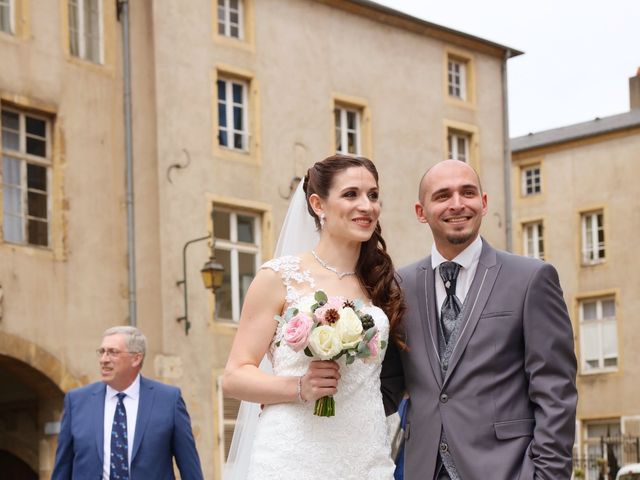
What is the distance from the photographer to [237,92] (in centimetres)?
2498

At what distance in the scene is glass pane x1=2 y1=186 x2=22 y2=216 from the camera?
20.9 meters

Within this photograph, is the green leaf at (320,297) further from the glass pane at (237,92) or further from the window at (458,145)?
the window at (458,145)

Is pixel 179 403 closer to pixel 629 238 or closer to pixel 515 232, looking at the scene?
pixel 629 238

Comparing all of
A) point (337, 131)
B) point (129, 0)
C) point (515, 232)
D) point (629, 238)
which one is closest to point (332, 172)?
point (129, 0)

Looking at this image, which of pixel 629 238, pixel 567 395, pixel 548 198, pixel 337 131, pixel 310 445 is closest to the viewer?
pixel 567 395

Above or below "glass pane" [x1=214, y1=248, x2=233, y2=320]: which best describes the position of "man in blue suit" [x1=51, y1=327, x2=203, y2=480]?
below

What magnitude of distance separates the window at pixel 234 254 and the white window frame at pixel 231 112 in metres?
1.35

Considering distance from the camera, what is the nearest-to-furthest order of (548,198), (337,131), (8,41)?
(8,41), (337,131), (548,198)

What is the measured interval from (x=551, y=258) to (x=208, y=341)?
71.5ft

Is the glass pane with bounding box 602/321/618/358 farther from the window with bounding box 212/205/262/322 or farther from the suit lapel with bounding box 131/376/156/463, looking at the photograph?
the suit lapel with bounding box 131/376/156/463

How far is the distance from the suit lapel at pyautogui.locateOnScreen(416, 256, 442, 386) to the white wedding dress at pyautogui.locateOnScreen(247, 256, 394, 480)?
18cm

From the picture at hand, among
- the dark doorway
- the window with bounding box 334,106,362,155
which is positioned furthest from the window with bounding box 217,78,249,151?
the dark doorway

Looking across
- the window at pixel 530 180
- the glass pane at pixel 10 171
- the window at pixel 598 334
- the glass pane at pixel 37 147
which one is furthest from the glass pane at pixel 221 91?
the window at pixel 530 180

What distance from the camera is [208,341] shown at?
23078mm
